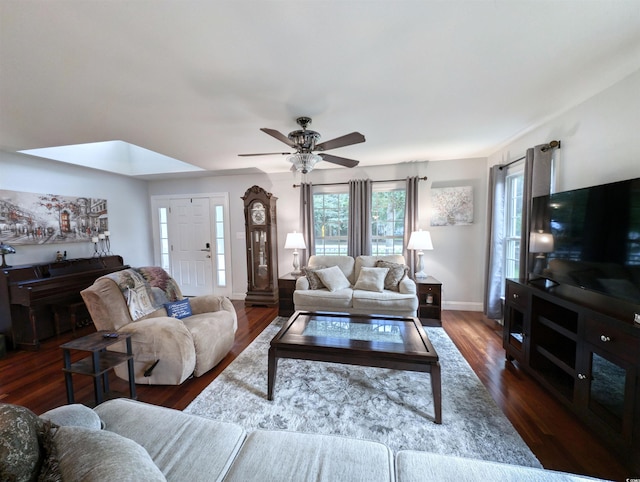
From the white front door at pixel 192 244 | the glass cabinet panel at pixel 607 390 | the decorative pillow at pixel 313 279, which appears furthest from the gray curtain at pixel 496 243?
the white front door at pixel 192 244

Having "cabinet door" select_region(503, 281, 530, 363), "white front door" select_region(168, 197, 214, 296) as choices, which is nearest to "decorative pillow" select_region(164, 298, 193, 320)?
"white front door" select_region(168, 197, 214, 296)

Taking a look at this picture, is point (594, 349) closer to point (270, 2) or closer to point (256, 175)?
point (270, 2)

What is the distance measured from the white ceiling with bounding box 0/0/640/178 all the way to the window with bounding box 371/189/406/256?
1.58m

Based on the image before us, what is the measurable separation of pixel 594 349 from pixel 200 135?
3683 millimetres

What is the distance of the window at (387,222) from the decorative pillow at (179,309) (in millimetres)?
2845

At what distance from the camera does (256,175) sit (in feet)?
14.7

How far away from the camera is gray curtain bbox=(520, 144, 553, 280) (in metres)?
2.39

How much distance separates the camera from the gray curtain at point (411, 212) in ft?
12.7

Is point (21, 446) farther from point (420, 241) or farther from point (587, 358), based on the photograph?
point (420, 241)

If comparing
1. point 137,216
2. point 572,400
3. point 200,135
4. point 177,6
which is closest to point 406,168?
point 200,135

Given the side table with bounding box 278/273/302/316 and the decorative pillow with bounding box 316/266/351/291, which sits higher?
the decorative pillow with bounding box 316/266/351/291

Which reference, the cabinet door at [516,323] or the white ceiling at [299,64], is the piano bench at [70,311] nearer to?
the white ceiling at [299,64]

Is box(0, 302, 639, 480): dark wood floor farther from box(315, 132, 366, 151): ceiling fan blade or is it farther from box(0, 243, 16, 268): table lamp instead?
box(315, 132, 366, 151): ceiling fan blade

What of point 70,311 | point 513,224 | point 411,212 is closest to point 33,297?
point 70,311
